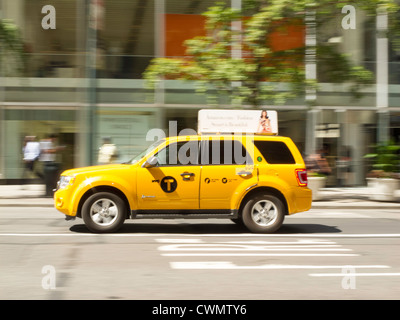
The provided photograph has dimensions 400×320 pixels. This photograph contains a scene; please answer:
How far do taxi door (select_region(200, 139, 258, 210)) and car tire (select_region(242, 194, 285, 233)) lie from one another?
0.36 metres

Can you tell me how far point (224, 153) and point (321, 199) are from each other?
7736 mm

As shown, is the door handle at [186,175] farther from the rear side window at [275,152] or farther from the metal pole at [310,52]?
the metal pole at [310,52]

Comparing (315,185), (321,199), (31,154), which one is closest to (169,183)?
(315,185)

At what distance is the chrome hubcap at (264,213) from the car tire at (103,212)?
2315 mm

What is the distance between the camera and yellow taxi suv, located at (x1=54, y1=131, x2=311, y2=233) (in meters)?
9.91

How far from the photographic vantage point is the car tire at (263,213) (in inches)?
402

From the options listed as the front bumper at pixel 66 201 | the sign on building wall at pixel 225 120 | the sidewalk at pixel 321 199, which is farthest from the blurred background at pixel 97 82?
the front bumper at pixel 66 201

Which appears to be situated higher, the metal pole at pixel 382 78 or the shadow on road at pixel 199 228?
the metal pole at pixel 382 78

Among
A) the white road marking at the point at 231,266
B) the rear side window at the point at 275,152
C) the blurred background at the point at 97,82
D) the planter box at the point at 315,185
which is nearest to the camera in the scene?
the white road marking at the point at 231,266

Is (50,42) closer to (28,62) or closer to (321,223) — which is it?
(28,62)

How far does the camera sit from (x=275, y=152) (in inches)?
408

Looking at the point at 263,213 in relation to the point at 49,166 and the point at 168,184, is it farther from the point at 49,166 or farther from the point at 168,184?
the point at 49,166

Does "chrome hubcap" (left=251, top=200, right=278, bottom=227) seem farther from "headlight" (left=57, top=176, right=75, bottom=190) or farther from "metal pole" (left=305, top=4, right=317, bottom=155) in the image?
"metal pole" (left=305, top=4, right=317, bottom=155)

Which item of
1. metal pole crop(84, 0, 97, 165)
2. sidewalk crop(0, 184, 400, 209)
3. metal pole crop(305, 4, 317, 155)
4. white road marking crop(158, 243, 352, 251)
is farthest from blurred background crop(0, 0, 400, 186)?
white road marking crop(158, 243, 352, 251)
